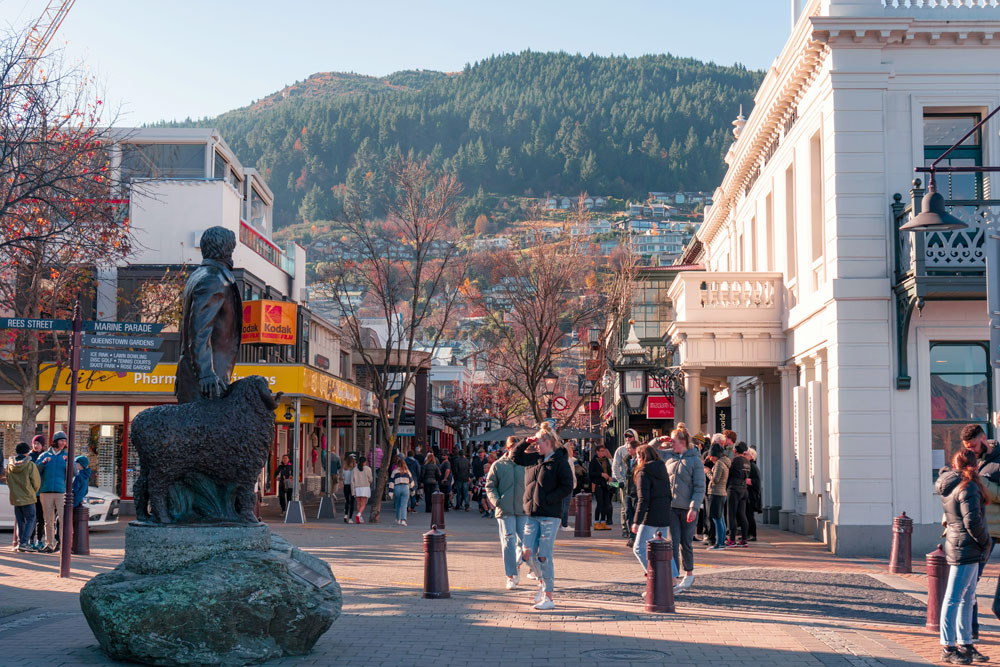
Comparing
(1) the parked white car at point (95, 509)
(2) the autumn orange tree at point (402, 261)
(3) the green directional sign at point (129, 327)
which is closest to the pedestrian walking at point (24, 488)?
(1) the parked white car at point (95, 509)

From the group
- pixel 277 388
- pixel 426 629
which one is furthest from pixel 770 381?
pixel 426 629

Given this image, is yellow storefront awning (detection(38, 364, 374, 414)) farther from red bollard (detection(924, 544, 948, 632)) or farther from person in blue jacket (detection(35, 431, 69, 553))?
red bollard (detection(924, 544, 948, 632))

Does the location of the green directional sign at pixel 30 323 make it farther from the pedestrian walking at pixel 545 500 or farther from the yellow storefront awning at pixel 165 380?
the yellow storefront awning at pixel 165 380

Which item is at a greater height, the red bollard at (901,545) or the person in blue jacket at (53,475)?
the person in blue jacket at (53,475)

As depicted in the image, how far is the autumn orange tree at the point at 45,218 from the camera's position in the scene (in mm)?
13609

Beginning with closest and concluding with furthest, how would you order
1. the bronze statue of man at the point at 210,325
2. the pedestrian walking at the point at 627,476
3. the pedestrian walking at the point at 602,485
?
the bronze statue of man at the point at 210,325, the pedestrian walking at the point at 627,476, the pedestrian walking at the point at 602,485

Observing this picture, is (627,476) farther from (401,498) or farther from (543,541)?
(543,541)

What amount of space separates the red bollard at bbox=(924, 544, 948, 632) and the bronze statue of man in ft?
20.6

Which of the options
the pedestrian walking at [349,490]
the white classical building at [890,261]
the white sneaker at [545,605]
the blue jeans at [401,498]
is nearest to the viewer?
the white sneaker at [545,605]

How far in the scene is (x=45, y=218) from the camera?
1736 cm

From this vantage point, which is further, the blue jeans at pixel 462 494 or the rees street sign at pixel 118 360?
the blue jeans at pixel 462 494

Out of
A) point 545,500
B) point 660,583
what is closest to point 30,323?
point 545,500

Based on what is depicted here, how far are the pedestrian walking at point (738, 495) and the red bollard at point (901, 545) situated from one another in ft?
12.0

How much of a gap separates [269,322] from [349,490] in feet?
19.7
